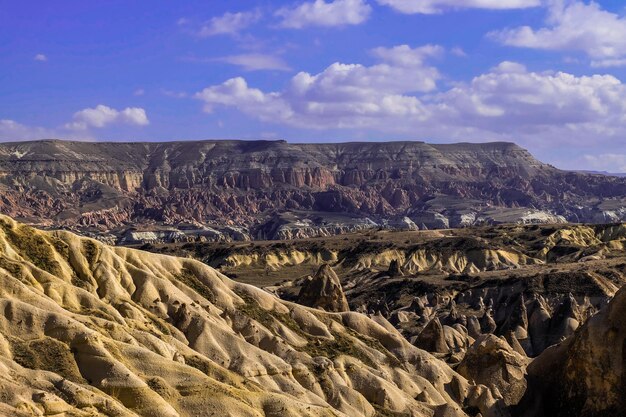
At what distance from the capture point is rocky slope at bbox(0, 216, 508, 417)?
5056cm

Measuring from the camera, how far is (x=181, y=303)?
70625mm

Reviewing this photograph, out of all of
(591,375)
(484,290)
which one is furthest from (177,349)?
(484,290)

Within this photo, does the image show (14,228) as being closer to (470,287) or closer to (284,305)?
(284,305)

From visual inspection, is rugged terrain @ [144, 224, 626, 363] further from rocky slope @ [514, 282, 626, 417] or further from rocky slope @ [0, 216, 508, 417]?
rocky slope @ [514, 282, 626, 417]

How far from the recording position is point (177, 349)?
61156mm

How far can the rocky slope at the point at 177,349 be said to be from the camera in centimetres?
5056

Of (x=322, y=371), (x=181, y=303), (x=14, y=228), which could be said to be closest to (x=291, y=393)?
(x=322, y=371)

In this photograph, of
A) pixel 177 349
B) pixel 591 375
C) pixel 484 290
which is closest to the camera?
pixel 591 375

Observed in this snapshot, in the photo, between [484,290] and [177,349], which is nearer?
[177,349]

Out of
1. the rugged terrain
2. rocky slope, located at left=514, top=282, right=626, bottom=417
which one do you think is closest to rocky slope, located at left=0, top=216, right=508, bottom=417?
rocky slope, located at left=514, top=282, right=626, bottom=417

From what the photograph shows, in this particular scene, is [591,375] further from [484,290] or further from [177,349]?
[484,290]

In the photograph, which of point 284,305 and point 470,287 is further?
point 470,287

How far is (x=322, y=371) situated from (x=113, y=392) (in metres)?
19.3

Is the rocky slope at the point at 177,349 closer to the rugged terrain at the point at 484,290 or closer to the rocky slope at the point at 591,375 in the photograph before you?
the rocky slope at the point at 591,375
